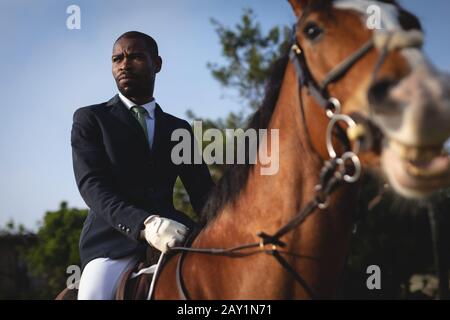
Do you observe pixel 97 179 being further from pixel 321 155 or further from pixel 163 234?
pixel 321 155

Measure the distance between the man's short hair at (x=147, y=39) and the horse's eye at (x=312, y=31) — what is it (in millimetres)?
1737

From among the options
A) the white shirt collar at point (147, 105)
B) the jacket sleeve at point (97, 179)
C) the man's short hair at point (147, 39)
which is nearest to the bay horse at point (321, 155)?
the jacket sleeve at point (97, 179)

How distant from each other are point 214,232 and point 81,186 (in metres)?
1.04

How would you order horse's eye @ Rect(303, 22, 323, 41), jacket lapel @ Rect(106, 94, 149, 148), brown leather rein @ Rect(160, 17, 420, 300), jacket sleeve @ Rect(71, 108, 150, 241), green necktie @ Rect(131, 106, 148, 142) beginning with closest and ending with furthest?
brown leather rein @ Rect(160, 17, 420, 300)
horse's eye @ Rect(303, 22, 323, 41)
jacket sleeve @ Rect(71, 108, 150, 241)
jacket lapel @ Rect(106, 94, 149, 148)
green necktie @ Rect(131, 106, 148, 142)

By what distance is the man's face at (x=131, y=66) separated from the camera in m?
3.91

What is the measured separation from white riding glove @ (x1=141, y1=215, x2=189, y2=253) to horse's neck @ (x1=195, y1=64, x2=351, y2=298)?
46cm

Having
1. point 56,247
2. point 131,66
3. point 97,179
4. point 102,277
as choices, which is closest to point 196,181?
point 97,179

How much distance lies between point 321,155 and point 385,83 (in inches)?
21.4

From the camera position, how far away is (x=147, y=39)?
13.3ft

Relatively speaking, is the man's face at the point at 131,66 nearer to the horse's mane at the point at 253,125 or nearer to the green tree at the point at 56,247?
the horse's mane at the point at 253,125

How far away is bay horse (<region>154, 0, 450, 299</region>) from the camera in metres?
2.15

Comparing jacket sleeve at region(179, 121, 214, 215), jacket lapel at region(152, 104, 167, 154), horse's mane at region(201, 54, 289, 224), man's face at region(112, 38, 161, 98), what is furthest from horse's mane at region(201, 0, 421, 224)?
man's face at region(112, 38, 161, 98)

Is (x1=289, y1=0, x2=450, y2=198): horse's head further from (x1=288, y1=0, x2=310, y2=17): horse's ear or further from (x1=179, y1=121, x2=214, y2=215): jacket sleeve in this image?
(x1=179, y1=121, x2=214, y2=215): jacket sleeve
